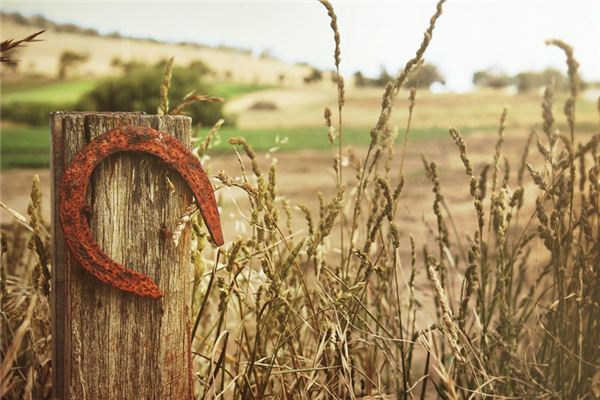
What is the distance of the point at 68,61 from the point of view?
21.0 metres

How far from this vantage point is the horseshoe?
1780mm

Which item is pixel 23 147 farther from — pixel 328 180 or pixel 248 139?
pixel 328 180

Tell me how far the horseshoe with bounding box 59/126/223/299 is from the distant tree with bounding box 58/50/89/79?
20664 mm

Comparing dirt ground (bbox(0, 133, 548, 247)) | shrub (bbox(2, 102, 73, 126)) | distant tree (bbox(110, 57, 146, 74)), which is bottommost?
dirt ground (bbox(0, 133, 548, 247))

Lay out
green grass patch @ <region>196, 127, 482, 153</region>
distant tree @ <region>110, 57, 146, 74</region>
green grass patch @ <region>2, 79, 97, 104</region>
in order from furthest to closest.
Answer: distant tree @ <region>110, 57, 146, 74</region> < green grass patch @ <region>2, 79, 97, 104</region> < green grass patch @ <region>196, 127, 482, 153</region>

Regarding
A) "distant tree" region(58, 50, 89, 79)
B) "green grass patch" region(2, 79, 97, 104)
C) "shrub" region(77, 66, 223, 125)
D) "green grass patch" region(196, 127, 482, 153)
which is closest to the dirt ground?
"green grass patch" region(196, 127, 482, 153)

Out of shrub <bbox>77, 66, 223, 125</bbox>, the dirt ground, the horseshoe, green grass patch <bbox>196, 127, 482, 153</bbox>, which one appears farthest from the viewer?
shrub <bbox>77, 66, 223, 125</bbox>

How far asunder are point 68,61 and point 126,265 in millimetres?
20793

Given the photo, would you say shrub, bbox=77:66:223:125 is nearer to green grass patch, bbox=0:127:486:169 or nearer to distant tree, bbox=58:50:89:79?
distant tree, bbox=58:50:89:79

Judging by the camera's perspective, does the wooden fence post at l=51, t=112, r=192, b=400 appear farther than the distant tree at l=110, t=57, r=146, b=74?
No

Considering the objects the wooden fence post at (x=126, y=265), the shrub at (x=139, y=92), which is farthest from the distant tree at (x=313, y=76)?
the wooden fence post at (x=126, y=265)

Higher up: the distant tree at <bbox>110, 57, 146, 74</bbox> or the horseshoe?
the distant tree at <bbox>110, 57, 146, 74</bbox>

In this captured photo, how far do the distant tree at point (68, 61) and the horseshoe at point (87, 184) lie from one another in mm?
20664

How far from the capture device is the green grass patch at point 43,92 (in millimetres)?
19250
